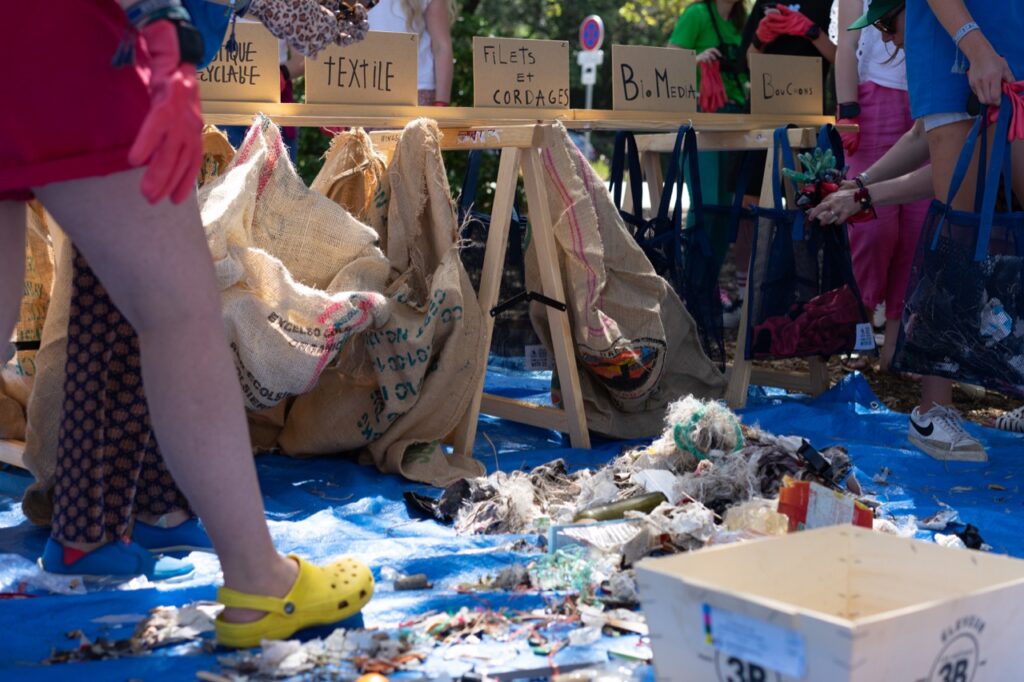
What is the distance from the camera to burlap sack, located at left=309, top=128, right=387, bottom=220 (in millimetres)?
3377

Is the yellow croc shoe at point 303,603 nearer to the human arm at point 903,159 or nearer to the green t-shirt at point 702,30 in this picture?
the human arm at point 903,159

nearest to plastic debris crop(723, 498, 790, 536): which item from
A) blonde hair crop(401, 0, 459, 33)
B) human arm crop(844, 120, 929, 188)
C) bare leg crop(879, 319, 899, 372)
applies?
human arm crop(844, 120, 929, 188)

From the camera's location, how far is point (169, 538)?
2.44 meters

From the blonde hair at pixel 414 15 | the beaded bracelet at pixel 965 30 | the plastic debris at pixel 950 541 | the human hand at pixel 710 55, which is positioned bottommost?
the plastic debris at pixel 950 541

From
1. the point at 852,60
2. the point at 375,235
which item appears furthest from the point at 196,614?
the point at 852,60

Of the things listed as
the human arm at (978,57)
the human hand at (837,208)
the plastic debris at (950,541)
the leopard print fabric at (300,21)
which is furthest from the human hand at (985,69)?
the leopard print fabric at (300,21)

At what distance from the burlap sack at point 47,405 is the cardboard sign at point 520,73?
161 centimetres

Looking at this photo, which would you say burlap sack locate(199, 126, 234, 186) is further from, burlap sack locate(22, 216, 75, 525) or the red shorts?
the red shorts

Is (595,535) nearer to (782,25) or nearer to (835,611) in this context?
(835,611)

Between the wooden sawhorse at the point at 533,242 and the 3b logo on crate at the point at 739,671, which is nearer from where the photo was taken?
the 3b logo on crate at the point at 739,671

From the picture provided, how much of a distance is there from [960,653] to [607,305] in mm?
2131

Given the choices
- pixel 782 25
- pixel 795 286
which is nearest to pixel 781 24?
pixel 782 25

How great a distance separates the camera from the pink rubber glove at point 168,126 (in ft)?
4.91

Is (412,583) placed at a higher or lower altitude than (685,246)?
A: lower
